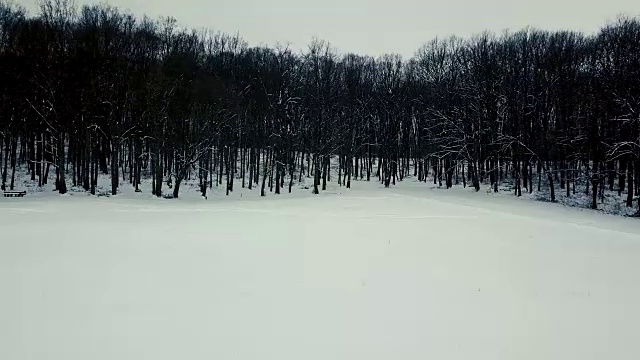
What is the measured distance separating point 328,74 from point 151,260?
4716cm

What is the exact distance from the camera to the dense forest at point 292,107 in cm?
3428

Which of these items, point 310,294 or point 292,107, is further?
point 292,107

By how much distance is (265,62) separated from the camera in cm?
5900

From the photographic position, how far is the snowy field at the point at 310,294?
222 inches

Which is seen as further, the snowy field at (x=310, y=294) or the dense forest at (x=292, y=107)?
the dense forest at (x=292, y=107)

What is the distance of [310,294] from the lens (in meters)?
7.91

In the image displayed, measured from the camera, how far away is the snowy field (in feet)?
18.5

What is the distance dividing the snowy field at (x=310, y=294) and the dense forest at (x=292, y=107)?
21.7 m

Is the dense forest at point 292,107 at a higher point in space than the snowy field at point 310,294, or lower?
higher

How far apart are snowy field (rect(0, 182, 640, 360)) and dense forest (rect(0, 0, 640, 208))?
2168 cm

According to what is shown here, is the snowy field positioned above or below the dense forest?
below

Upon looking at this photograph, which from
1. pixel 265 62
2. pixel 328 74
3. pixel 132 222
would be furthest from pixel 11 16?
pixel 132 222

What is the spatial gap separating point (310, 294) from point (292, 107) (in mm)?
42865

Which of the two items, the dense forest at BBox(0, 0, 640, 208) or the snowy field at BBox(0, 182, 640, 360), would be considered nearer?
the snowy field at BBox(0, 182, 640, 360)
